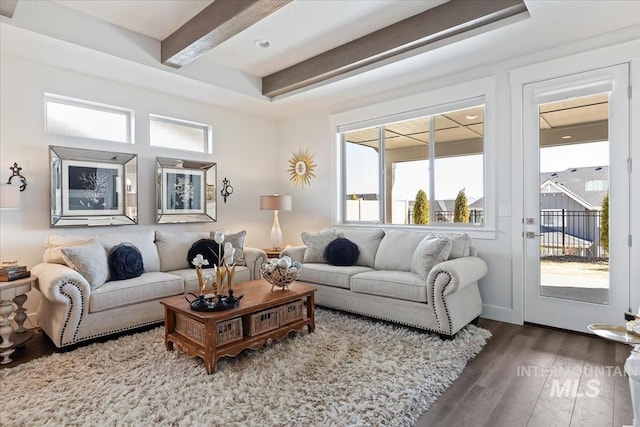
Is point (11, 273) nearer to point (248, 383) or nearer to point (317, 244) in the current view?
point (248, 383)

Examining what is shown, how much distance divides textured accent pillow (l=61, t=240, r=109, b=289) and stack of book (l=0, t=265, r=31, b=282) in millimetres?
292

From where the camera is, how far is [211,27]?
2955 millimetres

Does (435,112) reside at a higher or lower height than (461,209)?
higher

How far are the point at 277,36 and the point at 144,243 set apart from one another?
256 cm

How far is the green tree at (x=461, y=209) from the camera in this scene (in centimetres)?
389

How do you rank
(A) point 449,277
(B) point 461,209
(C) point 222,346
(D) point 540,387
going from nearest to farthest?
(D) point 540,387 < (C) point 222,346 < (A) point 449,277 < (B) point 461,209

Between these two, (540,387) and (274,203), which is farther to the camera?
(274,203)

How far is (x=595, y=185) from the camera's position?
310 centimetres

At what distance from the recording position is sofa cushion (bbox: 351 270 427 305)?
3.08 meters

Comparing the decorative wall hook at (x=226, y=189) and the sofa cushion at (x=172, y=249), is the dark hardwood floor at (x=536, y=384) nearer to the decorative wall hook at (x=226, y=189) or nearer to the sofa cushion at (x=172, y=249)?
the sofa cushion at (x=172, y=249)

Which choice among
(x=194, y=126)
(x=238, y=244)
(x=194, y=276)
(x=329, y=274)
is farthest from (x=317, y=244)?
(x=194, y=126)

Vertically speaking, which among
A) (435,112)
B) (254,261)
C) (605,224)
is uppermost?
(435,112)

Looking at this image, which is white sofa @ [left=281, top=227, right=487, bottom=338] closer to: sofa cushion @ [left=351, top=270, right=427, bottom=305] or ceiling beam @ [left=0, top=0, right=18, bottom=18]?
sofa cushion @ [left=351, top=270, right=427, bottom=305]

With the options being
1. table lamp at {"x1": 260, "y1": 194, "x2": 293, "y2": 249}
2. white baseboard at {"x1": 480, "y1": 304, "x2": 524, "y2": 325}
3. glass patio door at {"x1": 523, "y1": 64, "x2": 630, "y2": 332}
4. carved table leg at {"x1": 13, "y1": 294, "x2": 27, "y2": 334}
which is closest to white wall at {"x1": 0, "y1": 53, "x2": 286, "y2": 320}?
table lamp at {"x1": 260, "y1": 194, "x2": 293, "y2": 249}
